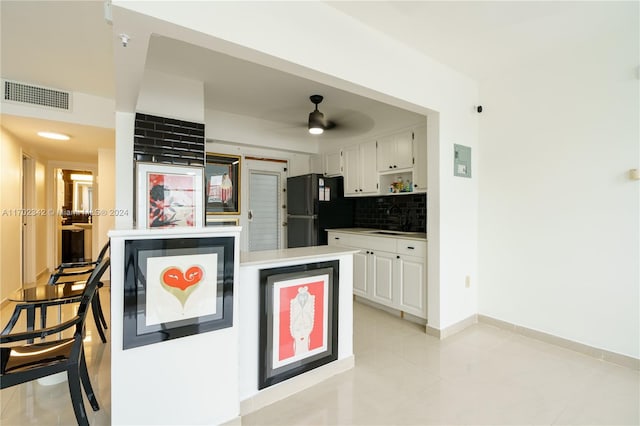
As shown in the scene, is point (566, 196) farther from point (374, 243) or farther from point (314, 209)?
point (314, 209)

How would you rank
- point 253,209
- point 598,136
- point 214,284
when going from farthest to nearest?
point 253,209
point 598,136
point 214,284

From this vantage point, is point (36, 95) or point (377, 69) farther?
point (36, 95)

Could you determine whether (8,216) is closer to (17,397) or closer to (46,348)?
(17,397)

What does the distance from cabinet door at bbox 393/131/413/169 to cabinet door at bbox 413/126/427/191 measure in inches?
2.8

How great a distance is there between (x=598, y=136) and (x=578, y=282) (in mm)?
1279

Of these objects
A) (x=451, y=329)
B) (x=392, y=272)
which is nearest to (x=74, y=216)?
(x=392, y=272)

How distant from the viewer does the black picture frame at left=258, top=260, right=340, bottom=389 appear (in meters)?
1.89

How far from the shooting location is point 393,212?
14.5 feet

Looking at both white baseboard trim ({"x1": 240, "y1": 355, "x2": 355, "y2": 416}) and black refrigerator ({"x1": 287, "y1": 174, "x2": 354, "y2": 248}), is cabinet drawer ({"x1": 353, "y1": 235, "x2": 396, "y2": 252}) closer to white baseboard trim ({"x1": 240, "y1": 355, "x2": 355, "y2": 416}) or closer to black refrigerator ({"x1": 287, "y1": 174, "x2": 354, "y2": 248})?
black refrigerator ({"x1": 287, "y1": 174, "x2": 354, "y2": 248})

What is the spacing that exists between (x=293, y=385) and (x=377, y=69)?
8.06ft

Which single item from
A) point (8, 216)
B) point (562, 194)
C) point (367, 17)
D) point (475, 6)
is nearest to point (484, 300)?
point (562, 194)

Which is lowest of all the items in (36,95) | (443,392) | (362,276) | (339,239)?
(443,392)

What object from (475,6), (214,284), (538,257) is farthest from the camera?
(538,257)

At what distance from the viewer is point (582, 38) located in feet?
8.34
